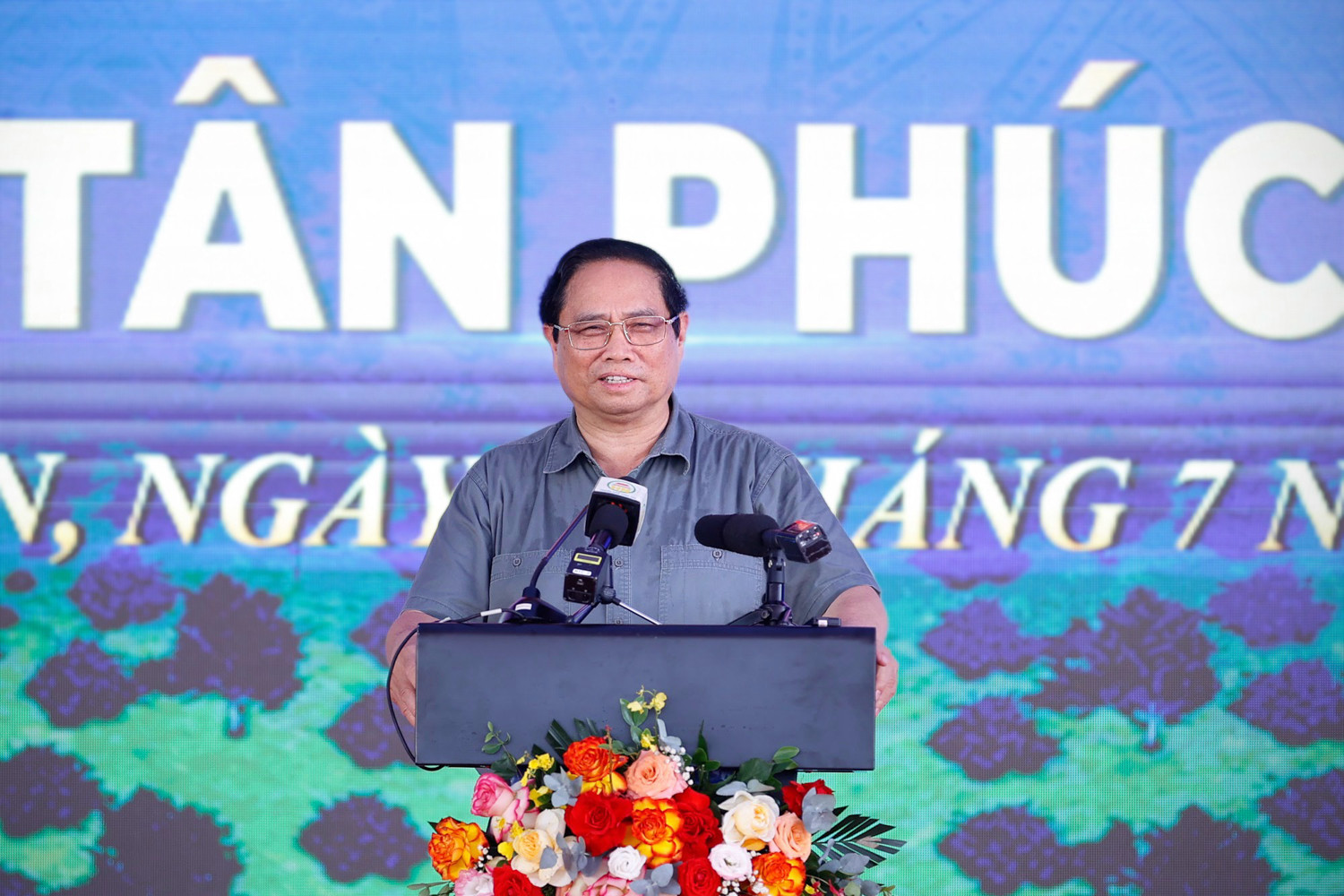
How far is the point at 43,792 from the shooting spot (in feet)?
12.4

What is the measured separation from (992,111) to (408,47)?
1600 millimetres

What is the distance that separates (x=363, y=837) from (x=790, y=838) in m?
2.53

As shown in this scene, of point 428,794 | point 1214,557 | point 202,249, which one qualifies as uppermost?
point 202,249

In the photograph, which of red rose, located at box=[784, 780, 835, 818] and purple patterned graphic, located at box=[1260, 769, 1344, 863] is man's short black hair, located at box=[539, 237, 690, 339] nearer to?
red rose, located at box=[784, 780, 835, 818]

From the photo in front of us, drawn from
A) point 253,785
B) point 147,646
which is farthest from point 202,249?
point 253,785

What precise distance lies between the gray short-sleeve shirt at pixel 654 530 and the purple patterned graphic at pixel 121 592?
1961mm

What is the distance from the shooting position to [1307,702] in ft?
12.2

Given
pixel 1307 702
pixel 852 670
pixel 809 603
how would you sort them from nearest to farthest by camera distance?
pixel 852 670
pixel 809 603
pixel 1307 702

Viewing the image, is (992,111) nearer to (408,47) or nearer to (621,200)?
(621,200)

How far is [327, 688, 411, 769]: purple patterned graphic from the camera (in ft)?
12.3

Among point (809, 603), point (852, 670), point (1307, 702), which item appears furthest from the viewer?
point (1307, 702)

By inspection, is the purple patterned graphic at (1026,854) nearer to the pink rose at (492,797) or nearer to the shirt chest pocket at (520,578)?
the shirt chest pocket at (520,578)

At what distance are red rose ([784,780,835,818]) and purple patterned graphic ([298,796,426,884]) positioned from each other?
244cm

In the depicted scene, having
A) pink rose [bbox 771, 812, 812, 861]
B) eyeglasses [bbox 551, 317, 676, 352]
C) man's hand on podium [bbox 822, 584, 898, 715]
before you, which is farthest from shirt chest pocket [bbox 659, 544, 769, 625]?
pink rose [bbox 771, 812, 812, 861]
